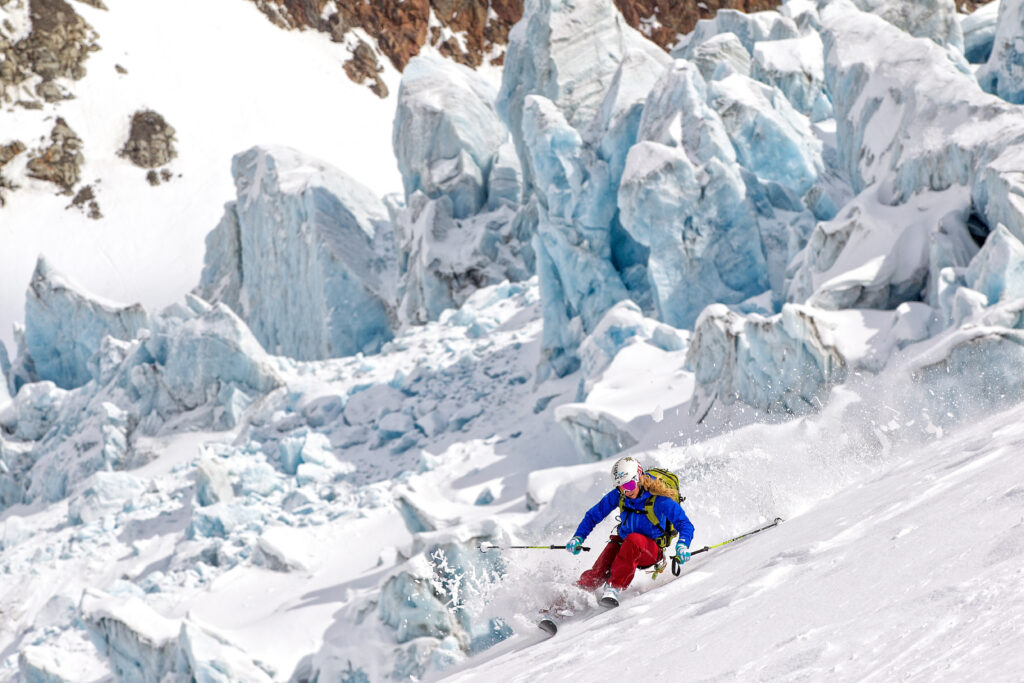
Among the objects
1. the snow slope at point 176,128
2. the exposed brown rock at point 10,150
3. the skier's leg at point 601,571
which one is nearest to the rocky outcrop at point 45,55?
the snow slope at point 176,128

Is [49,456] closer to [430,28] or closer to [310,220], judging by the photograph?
[310,220]

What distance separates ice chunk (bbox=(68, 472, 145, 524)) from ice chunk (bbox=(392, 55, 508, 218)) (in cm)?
1073

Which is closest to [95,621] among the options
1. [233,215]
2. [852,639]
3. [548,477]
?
[548,477]

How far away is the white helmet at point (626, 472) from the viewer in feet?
19.2

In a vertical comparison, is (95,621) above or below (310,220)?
below

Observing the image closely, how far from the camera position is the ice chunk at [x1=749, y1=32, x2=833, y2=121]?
22062 mm

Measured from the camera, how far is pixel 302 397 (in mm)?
20391

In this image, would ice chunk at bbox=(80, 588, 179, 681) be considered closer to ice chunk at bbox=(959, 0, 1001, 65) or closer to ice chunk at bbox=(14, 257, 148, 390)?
ice chunk at bbox=(14, 257, 148, 390)

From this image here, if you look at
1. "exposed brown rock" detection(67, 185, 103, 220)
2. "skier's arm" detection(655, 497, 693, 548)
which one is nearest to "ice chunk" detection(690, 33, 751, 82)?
"skier's arm" detection(655, 497, 693, 548)

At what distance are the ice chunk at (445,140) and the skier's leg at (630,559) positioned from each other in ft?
67.2

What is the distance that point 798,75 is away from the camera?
2205 cm

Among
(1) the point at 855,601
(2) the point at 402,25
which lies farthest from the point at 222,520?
(2) the point at 402,25

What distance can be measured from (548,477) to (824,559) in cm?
715

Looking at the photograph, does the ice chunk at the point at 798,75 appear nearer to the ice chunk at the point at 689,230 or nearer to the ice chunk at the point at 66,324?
the ice chunk at the point at 689,230
